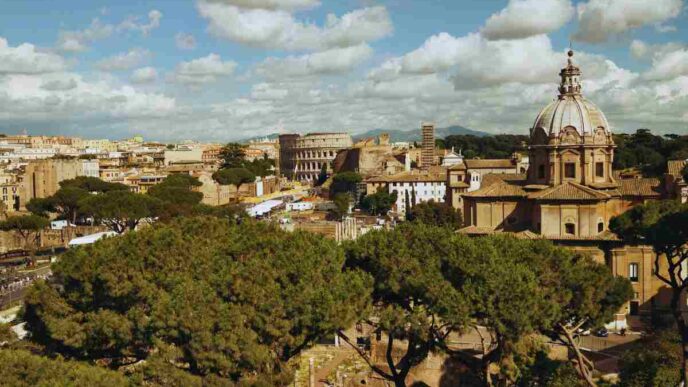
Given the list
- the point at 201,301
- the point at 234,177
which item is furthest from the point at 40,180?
the point at 201,301

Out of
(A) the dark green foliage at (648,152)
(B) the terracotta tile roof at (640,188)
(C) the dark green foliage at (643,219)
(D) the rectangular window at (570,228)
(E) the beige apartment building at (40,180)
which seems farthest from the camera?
(E) the beige apartment building at (40,180)

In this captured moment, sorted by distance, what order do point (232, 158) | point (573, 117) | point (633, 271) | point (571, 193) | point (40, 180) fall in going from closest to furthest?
point (633, 271) < point (571, 193) < point (573, 117) < point (40, 180) < point (232, 158)

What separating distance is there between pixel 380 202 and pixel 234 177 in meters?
22.0

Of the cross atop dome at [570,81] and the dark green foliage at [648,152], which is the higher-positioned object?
the cross atop dome at [570,81]

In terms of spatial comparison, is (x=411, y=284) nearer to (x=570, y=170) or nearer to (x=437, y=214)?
(x=570, y=170)

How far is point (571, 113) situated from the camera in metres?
32.2

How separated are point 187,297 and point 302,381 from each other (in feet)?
28.9

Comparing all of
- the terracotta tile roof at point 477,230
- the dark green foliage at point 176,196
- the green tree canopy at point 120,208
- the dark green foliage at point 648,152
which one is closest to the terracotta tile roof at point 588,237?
the terracotta tile roof at point 477,230

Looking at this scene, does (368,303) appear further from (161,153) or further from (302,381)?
(161,153)

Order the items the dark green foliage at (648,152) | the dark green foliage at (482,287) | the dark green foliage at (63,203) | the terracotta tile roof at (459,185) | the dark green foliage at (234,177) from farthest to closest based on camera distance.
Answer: the dark green foliage at (234,177)
the dark green foliage at (648,152)
the dark green foliage at (63,203)
the terracotta tile roof at (459,185)
the dark green foliage at (482,287)

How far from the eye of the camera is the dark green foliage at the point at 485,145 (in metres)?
105

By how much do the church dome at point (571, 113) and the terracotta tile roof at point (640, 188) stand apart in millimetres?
3055

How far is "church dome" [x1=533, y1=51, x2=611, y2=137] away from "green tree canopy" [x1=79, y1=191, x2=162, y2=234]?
26848 millimetres

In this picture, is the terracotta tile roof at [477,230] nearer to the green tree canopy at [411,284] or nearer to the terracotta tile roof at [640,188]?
the terracotta tile roof at [640,188]
